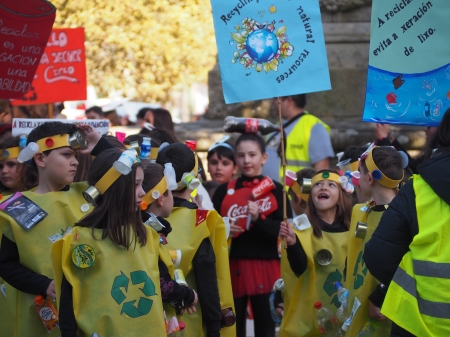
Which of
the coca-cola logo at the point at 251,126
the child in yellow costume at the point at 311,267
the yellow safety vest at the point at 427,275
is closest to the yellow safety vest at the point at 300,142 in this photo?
the coca-cola logo at the point at 251,126

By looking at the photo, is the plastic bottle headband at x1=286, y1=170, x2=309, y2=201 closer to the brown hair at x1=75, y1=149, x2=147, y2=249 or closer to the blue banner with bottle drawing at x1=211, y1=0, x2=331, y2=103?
the blue banner with bottle drawing at x1=211, y1=0, x2=331, y2=103

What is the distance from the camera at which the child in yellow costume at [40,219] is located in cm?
487

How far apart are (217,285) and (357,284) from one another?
89cm

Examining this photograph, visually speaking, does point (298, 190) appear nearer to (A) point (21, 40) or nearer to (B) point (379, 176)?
(B) point (379, 176)

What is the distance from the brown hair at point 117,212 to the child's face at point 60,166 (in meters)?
0.99

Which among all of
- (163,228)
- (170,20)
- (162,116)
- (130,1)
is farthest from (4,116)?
(170,20)

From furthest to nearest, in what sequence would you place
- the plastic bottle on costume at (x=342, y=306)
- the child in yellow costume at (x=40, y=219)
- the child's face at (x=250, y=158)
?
the child's face at (x=250, y=158), the plastic bottle on costume at (x=342, y=306), the child in yellow costume at (x=40, y=219)

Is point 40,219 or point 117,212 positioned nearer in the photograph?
point 117,212

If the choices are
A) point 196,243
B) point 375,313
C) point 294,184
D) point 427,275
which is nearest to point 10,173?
point 196,243

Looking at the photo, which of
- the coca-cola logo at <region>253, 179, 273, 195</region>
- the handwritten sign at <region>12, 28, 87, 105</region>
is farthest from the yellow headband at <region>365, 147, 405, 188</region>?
the handwritten sign at <region>12, 28, 87, 105</region>

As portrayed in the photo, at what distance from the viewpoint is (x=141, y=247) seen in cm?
426

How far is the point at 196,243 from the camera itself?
206 inches

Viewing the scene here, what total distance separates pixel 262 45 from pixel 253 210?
5.25ft

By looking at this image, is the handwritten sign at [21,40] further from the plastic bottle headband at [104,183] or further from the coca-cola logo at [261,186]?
the plastic bottle headband at [104,183]
